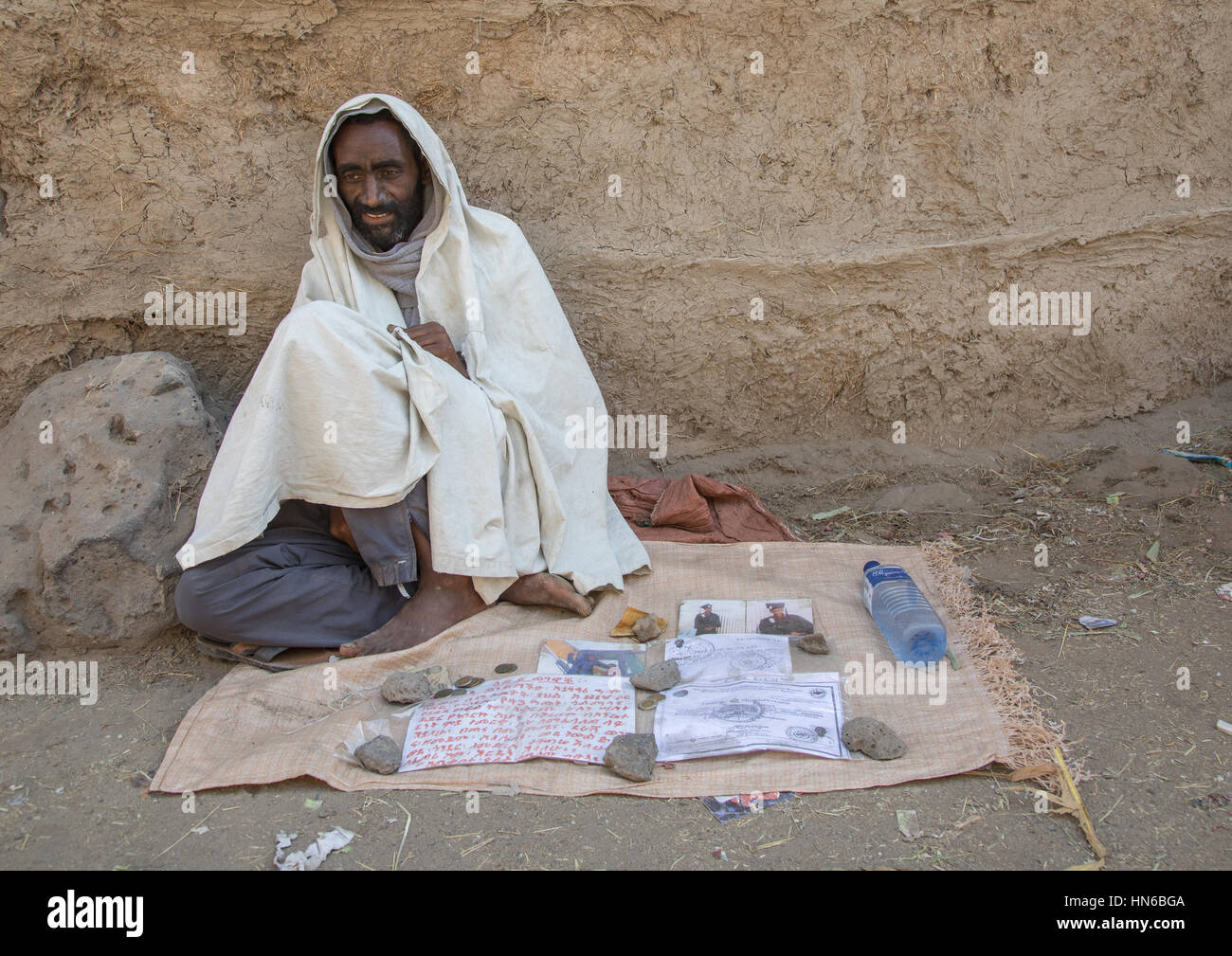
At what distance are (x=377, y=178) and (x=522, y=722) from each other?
200cm

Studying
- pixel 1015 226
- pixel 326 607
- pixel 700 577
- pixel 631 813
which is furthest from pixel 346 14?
pixel 631 813

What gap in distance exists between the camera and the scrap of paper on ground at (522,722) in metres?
2.54

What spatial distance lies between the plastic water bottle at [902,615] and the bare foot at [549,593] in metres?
0.95

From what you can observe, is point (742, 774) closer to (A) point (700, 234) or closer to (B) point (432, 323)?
(B) point (432, 323)

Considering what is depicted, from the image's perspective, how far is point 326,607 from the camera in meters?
3.15

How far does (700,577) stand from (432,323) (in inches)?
51.9

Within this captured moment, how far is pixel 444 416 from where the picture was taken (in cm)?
322

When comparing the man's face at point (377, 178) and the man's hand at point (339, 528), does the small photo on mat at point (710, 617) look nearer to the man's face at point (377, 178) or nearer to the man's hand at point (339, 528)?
the man's hand at point (339, 528)

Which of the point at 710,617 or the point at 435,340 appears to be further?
the point at 435,340

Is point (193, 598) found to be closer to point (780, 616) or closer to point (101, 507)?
point (101, 507)

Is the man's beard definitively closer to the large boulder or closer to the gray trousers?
the large boulder

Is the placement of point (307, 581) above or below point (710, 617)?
above

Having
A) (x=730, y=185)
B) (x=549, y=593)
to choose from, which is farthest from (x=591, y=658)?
(x=730, y=185)

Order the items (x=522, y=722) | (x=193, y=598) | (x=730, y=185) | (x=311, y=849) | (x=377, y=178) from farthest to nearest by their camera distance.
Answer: (x=730, y=185) < (x=377, y=178) < (x=193, y=598) < (x=522, y=722) < (x=311, y=849)
